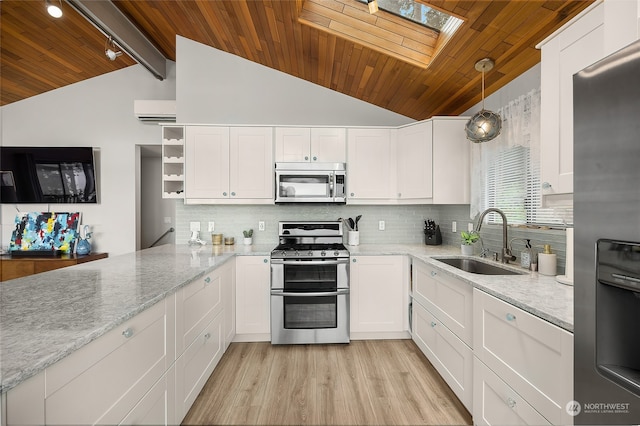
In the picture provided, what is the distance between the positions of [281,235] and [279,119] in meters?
1.40

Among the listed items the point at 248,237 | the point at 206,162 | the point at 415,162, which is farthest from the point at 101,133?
the point at 415,162

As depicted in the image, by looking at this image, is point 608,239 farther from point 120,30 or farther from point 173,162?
point 120,30

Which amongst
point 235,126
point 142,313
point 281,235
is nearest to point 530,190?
point 281,235

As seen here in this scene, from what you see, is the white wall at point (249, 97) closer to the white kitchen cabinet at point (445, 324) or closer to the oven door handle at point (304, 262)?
the oven door handle at point (304, 262)

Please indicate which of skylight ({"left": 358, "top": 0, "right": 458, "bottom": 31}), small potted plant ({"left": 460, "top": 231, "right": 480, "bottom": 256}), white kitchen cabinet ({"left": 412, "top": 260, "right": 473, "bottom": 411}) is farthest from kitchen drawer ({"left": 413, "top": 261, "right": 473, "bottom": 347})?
skylight ({"left": 358, "top": 0, "right": 458, "bottom": 31})

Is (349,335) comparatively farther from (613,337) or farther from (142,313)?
(613,337)

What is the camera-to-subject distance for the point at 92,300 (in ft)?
3.98


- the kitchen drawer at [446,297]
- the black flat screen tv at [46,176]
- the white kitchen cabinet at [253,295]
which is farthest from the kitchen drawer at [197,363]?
the black flat screen tv at [46,176]

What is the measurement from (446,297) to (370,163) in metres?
1.66

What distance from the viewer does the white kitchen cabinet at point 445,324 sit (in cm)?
176

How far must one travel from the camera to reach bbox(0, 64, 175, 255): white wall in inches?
165

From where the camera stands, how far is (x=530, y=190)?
7.01 ft

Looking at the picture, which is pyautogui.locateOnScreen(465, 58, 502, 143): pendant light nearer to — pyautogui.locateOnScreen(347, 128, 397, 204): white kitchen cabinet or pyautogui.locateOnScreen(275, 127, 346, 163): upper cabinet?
pyautogui.locateOnScreen(347, 128, 397, 204): white kitchen cabinet

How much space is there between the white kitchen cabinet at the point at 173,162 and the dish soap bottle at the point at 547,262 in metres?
3.21
